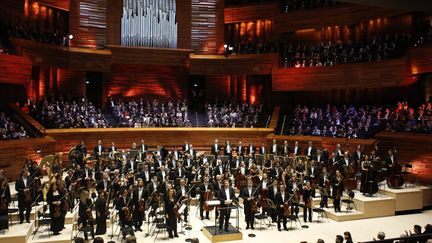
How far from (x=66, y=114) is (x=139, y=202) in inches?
442

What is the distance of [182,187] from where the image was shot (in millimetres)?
12031

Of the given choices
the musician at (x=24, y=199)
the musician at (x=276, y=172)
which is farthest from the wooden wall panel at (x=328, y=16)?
the musician at (x=24, y=199)

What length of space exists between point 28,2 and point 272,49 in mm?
14123

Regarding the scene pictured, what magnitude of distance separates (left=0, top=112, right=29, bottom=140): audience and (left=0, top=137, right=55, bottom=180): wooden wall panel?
1.20 ft

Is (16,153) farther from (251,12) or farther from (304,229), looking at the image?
(251,12)

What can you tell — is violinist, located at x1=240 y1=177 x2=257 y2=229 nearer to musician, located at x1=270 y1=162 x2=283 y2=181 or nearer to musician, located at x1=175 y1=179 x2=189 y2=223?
musician, located at x1=175 y1=179 x2=189 y2=223

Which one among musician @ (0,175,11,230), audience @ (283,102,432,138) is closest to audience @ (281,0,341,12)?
audience @ (283,102,432,138)

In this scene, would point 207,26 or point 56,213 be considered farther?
point 207,26

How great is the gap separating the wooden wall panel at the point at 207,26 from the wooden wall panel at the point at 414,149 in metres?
12.7

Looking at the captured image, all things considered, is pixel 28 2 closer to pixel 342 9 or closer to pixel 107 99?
pixel 107 99

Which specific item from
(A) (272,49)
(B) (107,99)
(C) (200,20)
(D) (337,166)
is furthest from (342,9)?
(B) (107,99)

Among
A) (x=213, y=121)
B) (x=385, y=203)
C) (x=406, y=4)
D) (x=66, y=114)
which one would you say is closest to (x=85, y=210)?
(x=406, y=4)

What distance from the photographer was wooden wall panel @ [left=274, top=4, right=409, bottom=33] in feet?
71.8

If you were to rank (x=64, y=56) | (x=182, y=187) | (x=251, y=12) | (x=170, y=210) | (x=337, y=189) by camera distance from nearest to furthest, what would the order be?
(x=170, y=210)
(x=182, y=187)
(x=337, y=189)
(x=64, y=56)
(x=251, y=12)
